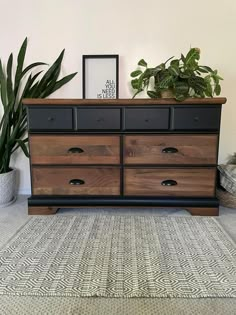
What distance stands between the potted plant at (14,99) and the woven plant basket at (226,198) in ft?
5.52

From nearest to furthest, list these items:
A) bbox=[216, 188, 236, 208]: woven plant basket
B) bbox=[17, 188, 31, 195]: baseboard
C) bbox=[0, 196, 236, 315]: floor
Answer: bbox=[0, 196, 236, 315]: floor → bbox=[216, 188, 236, 208]: woven plant basket → bbox=[17, 188, 31, 195]: baseboard

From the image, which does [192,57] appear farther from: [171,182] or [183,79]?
[171,182]

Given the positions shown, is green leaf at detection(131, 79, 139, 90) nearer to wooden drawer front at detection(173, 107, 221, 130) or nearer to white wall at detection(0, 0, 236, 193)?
white wall at detection(0, 0, 236, 193)

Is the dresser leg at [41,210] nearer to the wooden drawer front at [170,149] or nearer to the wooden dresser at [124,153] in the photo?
the wooden dresser at [124,153]

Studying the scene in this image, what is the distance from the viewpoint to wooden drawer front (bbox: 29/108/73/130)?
76.4 inches

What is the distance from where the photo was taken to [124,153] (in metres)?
2.00

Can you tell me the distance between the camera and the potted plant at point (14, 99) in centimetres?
223

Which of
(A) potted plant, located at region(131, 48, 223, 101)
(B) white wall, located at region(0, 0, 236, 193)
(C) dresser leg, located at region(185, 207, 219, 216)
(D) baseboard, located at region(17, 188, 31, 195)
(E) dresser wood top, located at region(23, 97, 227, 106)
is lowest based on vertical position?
(D) baseboard, located at region(17, 188, 31, 195)

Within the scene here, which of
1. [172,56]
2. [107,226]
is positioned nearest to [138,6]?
[172,56]

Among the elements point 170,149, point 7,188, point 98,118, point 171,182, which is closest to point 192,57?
point 170,149

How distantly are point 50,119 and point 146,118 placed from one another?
0.71m

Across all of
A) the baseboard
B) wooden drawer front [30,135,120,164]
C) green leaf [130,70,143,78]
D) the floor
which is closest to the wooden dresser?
wooden drawer front [30,135,120,164]

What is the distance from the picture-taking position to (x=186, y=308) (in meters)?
1.11

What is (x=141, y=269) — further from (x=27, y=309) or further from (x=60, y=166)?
(x=60, y=166)
